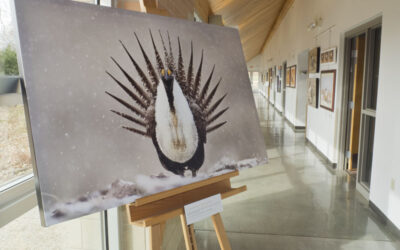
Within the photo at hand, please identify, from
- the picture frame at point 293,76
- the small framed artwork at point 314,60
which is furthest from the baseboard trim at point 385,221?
the picture frame at point 293,76

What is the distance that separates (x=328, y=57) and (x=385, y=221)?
318 cm

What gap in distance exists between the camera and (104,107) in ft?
3.86

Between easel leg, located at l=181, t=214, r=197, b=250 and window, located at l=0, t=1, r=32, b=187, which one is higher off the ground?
window, located at l=0, t=1, r=32, b=187

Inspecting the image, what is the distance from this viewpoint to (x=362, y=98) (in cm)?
388

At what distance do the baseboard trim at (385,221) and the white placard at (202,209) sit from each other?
225cm

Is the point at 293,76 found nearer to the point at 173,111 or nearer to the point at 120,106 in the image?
the point at 173,111

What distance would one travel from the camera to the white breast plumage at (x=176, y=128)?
1343 mm

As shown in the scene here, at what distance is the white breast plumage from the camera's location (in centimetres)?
134

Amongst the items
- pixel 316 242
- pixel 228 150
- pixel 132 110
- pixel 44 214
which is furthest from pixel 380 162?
pixel 44 214

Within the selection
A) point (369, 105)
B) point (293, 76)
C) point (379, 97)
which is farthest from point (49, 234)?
point (293, 76)

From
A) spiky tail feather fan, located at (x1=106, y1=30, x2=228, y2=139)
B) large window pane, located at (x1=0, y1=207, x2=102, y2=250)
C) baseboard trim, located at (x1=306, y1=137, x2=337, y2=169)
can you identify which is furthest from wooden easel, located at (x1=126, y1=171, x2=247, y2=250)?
baseboard trim, located at (x1=306, y1=137, x2=337, y2=169)

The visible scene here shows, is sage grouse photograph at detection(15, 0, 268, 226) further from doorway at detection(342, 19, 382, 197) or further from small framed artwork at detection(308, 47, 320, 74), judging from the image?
small framed artwork at detection(308, 47, 320, 74)

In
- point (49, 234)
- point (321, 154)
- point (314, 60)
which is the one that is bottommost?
point (321, 154)

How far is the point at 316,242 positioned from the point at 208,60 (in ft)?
6.85
